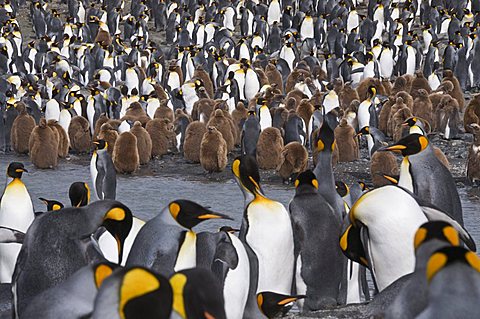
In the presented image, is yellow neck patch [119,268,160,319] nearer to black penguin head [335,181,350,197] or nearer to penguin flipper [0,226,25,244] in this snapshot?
penguin flipper [0,226,25,244]

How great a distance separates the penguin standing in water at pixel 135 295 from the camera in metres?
2.41

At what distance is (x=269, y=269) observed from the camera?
5570 millimetres

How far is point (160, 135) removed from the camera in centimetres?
1212

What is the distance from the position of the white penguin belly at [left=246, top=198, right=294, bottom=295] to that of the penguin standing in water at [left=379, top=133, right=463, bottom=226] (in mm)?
861

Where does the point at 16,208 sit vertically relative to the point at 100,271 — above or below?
below

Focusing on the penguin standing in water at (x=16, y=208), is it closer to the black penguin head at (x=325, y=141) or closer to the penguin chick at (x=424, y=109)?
the black penguin head at (x=325, y=141)

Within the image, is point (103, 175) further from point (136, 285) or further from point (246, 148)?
point (136, 285)

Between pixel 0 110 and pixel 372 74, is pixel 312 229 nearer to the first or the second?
pixel 0 110

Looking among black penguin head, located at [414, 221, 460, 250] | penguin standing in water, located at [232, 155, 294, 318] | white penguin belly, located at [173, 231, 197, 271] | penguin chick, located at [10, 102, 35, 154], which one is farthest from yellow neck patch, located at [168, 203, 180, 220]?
penguin chick, located at [10, 102, 35, 154]

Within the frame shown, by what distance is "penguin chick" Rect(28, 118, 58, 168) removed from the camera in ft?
37.8

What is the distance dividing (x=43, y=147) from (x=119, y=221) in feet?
25.7

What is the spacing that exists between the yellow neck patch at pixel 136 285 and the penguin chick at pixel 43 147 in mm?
9243

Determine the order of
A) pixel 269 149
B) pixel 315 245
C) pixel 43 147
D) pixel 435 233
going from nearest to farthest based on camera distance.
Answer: pixel 435 233 < pixel 315 245 < pixel 269 149 < pixel 43 147

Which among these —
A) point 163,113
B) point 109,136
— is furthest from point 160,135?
point 163,113
